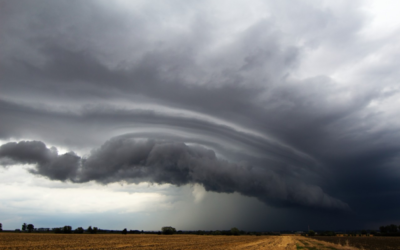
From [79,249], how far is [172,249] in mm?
18794

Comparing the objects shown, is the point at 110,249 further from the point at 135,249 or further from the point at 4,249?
the point at 4,249

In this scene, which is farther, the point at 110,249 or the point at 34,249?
the point at 110,249

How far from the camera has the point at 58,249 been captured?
53.3 meters

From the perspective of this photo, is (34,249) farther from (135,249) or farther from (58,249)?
(135,249)

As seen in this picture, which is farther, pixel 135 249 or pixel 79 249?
pixel 135 249

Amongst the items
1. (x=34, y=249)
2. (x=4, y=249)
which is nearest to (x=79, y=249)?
(x=34, y=249)

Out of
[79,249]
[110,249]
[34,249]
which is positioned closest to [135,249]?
[110,249]

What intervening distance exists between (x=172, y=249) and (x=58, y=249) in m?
22.8

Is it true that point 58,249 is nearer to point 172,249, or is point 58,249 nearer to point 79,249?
point 79,249

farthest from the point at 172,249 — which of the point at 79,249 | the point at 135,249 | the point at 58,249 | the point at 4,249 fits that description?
the point at 4,249

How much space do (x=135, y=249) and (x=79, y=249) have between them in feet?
37.7

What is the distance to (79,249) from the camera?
53812 mm

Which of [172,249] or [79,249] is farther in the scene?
[172,249]

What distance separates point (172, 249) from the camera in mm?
57531
